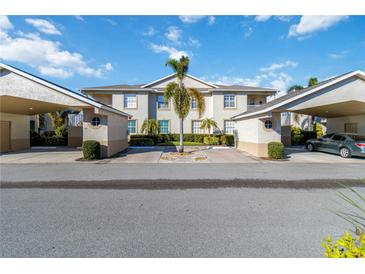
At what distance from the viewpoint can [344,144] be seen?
Result: 1193cm

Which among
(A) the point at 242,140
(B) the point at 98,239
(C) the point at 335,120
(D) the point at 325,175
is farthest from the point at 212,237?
(C) the point at 335,120

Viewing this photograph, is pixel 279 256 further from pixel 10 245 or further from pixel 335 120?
pixel 335 120

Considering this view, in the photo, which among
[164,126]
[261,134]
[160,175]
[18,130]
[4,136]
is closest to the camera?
[160,175]

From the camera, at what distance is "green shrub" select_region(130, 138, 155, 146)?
1922 centimetres

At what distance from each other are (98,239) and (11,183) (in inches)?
225

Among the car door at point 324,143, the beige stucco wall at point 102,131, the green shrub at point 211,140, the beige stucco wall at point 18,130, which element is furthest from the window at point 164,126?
the car door at point 324,143

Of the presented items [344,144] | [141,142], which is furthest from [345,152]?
[141,142]

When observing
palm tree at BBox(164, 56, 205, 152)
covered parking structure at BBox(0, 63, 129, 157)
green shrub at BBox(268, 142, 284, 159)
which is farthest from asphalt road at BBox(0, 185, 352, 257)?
palm tree at BBox(164, 56, 205, 152)

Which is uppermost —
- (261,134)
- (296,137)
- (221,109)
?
(221,109)

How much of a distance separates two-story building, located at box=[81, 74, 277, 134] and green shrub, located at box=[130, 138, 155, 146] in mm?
1920

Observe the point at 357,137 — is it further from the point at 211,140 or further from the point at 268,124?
the point at 211,140

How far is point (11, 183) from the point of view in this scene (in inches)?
249

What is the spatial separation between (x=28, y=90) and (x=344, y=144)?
20.7 metres

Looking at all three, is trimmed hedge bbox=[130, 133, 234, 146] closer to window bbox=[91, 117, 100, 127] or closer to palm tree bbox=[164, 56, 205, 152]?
palm tree bbox=[164, 56, 205, 152]
